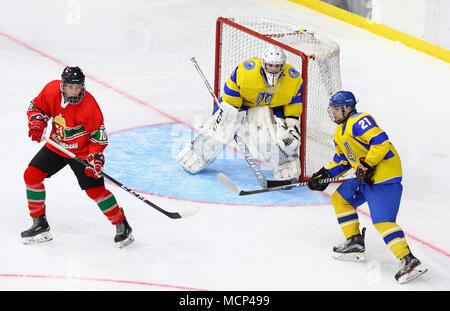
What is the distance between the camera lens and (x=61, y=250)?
16.7 ft

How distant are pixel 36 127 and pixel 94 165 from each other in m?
0.36

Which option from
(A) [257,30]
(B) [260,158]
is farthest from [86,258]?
(A) [257,30]

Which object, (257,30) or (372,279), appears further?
(257,30)

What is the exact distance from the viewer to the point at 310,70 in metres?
6.39

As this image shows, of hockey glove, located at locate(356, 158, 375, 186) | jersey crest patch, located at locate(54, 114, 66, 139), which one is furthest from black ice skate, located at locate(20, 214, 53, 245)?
hockey glove, located at locate(356, 158, 375, 186)

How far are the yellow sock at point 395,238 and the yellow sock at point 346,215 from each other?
0.83 feet

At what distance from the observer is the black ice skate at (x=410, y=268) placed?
186 inches

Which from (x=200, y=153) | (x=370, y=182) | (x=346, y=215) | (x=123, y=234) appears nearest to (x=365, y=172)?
(x=370, y=182)

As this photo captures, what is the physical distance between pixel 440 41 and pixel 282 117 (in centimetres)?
304

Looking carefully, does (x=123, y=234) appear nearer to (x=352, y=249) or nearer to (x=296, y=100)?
(x=352, y=249)

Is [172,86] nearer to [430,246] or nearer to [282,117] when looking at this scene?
[282,117]

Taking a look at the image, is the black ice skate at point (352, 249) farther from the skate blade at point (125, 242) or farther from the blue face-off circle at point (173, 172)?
the skate blade at point (125, 242)

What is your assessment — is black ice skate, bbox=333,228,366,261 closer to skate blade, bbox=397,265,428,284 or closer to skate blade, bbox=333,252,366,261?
skate blade, bbox=333,252,366,261
